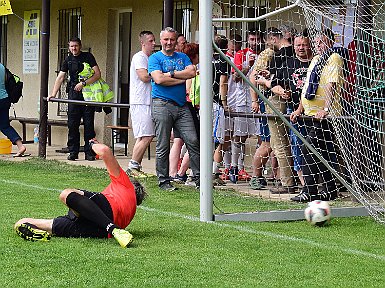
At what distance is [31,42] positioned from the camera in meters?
21.4

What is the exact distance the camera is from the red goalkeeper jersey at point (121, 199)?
8.30 meters

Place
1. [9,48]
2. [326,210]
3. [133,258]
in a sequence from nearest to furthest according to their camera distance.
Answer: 1. [133,258]
2. [326,210]
3. [9,48]

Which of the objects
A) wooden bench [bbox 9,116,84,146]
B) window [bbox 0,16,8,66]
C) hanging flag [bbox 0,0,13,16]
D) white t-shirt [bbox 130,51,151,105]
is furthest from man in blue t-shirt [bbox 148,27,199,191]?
window [bbox 0,16,8,66]

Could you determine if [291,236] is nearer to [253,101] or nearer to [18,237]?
[18,237]

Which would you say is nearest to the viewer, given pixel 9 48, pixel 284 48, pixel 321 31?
pixel 321 31

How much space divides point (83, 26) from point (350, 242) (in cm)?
1221

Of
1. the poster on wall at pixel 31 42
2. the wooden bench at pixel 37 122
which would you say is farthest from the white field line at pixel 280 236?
the poster on wall at pixel 31 42

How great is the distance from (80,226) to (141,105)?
17.2ft

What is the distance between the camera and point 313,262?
7.44 m

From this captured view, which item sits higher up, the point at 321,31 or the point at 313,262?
the point at 321,31

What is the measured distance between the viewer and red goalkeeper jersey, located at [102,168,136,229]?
8.30 metres

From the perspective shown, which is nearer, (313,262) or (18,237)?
(313,262)

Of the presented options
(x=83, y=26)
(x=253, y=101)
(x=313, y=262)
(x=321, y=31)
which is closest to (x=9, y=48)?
(x=83, y=26)

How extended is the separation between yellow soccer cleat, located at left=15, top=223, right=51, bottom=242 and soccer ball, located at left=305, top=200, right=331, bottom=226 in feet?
8.80
